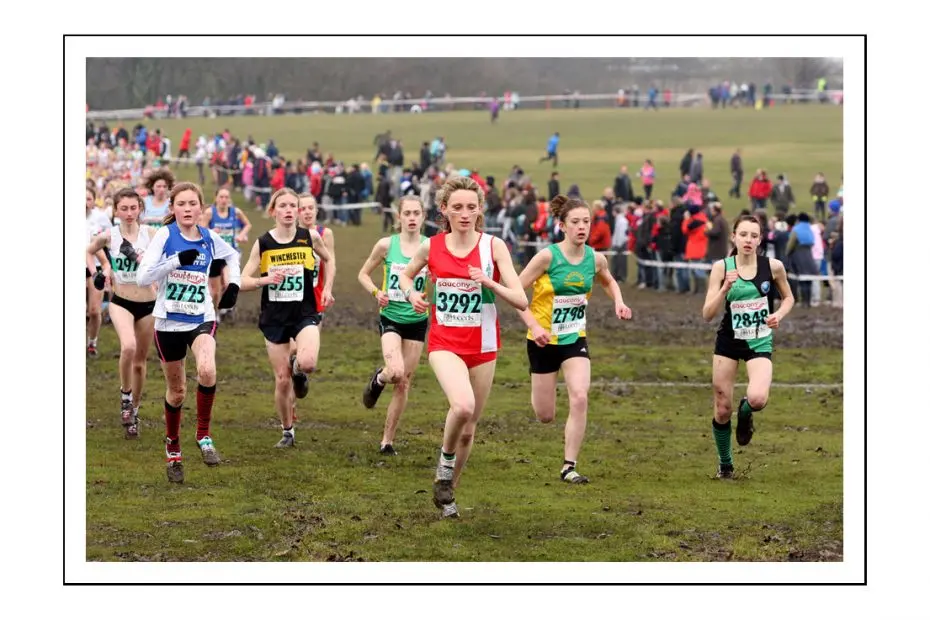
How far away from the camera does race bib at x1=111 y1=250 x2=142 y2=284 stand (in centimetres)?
1479

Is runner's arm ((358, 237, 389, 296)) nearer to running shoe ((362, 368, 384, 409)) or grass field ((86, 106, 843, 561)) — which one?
running shoe ((362, 368, 384, 409))

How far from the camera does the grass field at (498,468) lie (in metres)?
11.2

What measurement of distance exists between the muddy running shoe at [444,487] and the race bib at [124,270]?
450cm

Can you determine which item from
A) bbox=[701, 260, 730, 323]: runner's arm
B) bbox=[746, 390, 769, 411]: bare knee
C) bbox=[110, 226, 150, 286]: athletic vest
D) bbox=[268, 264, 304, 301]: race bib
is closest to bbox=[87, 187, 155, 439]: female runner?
bbox=[110, 226, 150, 286]: athletic vest

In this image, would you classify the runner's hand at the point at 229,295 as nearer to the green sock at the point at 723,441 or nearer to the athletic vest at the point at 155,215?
the green sock at the point at 723,441

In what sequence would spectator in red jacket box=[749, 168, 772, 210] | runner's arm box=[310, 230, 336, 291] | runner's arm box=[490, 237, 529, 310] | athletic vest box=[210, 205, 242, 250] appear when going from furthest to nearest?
spectator in red jacket box=[749, 168, 772, 210], athletic vest box=[210, 205, 242, 250], runner's arm box=[310, 230, 336, 291], runner's arm box=[490, 237, 529, 310]

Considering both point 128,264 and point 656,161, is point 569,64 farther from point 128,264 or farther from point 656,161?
point 128,264

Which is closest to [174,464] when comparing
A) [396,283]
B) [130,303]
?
[130,303]

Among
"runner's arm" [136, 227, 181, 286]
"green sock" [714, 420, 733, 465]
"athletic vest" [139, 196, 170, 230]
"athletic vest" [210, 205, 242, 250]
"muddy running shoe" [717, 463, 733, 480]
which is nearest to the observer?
"runner's arm" [136, 227, 181, 286]

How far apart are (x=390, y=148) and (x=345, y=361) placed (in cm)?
2017

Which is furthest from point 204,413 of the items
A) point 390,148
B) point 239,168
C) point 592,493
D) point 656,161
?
point 656,161

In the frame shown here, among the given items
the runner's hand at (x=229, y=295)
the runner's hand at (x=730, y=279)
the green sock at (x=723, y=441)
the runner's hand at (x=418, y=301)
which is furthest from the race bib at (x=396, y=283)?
the green sock at (x=723, y=441)

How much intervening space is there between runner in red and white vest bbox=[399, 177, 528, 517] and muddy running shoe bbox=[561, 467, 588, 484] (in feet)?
6.14

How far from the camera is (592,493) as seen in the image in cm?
1282
